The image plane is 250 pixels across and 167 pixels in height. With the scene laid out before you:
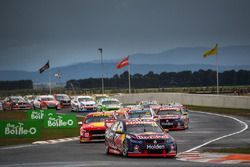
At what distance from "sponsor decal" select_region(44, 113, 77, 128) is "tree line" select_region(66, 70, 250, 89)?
7087 centimetres

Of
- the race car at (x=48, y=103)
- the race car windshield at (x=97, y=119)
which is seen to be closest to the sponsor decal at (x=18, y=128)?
the race car windshield at (x=97, y=119)

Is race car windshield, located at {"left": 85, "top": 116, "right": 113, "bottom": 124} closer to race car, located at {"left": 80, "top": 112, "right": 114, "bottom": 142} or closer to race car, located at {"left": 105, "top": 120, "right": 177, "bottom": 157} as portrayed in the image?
race car, located at {"left": 80, "top": 112, "right": 114, "bottom": 142}

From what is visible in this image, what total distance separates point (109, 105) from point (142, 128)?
31548mm

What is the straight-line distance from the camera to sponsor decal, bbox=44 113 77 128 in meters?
39.2

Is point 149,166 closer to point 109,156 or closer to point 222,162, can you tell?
point 222,162

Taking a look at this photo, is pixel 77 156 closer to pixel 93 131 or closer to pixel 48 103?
pixel 93 131

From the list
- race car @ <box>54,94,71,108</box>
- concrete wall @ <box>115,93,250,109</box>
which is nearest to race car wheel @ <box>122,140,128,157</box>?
concrete wall @ <box>115,93,250,109</box>

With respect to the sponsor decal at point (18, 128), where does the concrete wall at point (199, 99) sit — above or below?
above

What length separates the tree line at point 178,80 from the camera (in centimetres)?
10869

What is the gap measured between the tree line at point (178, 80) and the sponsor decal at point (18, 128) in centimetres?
7821

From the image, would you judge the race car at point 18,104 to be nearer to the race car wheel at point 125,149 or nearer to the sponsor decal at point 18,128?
the sponsor decal at point 18,128

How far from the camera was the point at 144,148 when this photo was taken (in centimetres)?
1967

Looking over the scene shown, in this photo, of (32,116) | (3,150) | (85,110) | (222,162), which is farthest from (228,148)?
(85,110)

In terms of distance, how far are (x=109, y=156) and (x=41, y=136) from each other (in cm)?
1389
